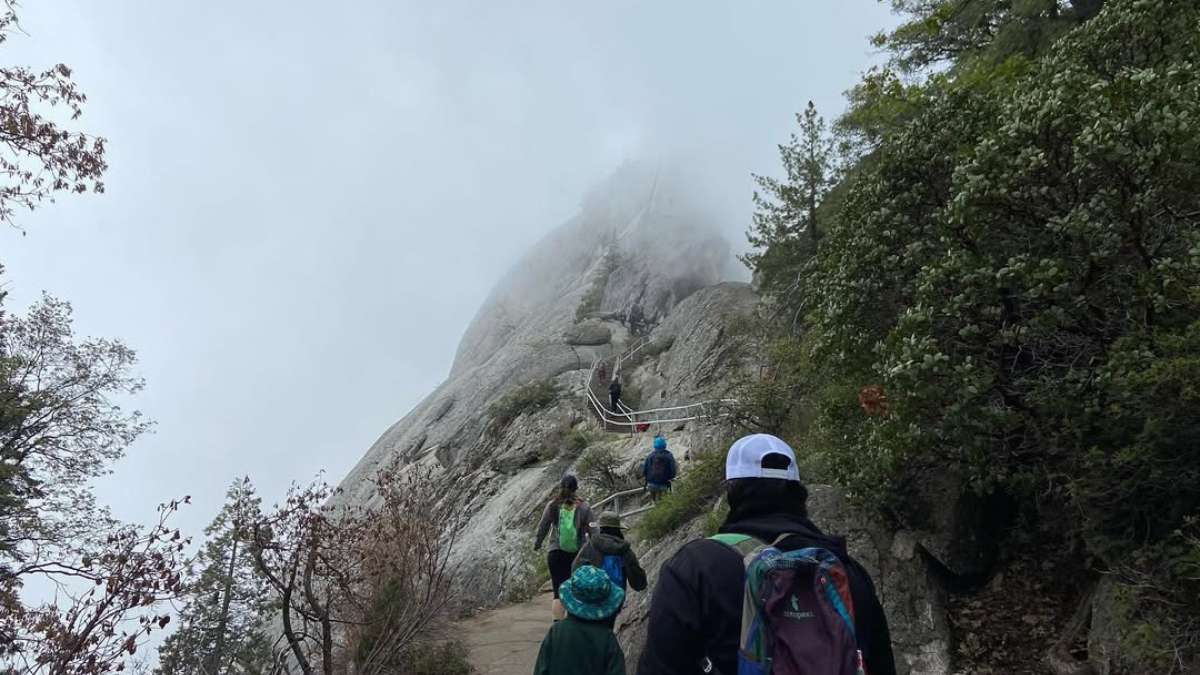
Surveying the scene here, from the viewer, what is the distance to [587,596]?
3941 mm

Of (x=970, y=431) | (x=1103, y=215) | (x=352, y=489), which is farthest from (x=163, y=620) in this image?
(x=352, y=489)

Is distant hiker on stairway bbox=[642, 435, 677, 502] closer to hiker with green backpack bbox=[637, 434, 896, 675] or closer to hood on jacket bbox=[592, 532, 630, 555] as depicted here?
hood on jacket bbox=[592, 532, 630, 555]

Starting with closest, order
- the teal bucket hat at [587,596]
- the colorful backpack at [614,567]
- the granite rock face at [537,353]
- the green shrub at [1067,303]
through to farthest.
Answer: the teal bucket hat at [587,596] < the green shrub at [1067,303] < the colorful backpack at [614,567] < the granite rock face at [537,353]

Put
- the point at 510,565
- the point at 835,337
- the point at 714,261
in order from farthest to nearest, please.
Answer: the point at 714,261 → the point at 510,565 → the point at 835,337

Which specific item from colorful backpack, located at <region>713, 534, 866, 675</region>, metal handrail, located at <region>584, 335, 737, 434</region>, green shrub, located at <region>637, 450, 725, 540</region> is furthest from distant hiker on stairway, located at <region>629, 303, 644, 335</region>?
colorful backpack, located at <region>713, 534, 866, 675</region>

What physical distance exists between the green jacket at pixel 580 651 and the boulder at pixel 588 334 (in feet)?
102

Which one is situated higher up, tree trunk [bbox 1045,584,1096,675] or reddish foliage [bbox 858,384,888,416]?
reddish foliage [bbox 858,384,888,416]

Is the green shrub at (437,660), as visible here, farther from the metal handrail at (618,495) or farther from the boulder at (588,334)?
the boulder at (588,334)

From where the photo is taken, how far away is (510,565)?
584 inches

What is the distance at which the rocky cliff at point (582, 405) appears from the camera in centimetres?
628

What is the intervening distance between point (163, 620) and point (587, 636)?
264 cm

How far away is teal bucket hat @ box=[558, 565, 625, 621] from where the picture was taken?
393cm

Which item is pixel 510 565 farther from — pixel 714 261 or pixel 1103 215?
pixel 714 261

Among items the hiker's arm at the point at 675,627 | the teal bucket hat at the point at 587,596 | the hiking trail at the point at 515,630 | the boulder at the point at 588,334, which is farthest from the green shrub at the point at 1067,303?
the boulder at the point at 588,334
